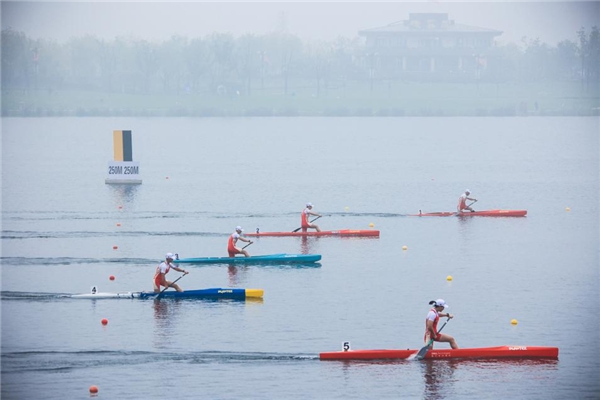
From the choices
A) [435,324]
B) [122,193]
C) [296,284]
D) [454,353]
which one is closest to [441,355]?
[454,353]

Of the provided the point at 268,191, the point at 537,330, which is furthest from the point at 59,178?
the point at 537,330

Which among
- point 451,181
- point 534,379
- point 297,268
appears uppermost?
point 451,181

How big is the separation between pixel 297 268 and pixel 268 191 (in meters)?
38.4

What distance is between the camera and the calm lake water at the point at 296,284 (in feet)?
114

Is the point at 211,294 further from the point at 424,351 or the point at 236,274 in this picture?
the point at 424,351

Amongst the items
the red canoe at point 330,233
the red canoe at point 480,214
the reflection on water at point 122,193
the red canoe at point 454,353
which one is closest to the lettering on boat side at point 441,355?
the red canoe at point 454,353

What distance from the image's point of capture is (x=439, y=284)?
160 feet

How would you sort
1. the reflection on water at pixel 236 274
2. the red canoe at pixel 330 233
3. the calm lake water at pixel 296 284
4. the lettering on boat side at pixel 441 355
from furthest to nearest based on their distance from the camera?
the red canoe at pixel 330 233
the reflection on water at pixel 236 274
the lettering on boat side at pixel 441 355
the calm lake water at pixel 296 284

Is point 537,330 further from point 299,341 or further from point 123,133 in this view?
point 123,133

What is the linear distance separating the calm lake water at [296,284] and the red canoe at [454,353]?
32 cm

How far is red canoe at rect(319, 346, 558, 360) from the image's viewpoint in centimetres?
3584

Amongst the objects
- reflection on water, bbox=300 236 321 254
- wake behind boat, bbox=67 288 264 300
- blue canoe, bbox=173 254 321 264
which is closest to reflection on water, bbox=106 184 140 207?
reflection on water, bbox=300 236 321 254

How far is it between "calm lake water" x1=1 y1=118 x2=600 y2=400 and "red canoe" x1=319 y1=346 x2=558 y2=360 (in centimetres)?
32

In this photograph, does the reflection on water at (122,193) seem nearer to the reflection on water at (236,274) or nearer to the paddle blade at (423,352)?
the reflection on water at (236,274)
